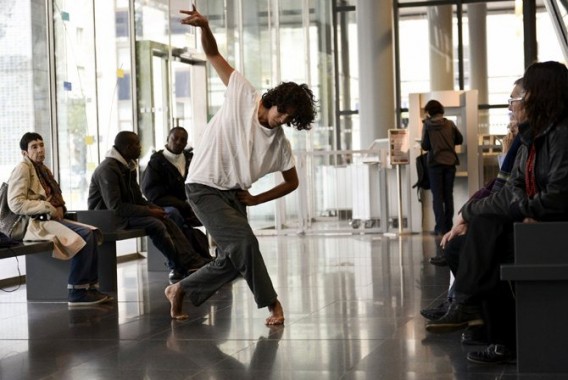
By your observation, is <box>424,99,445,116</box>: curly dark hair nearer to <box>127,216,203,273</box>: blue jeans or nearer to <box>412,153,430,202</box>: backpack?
<box>412,153,430,202</box>: backpack

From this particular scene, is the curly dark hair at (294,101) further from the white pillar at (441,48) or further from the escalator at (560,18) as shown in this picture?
the white pillar at (441,48)

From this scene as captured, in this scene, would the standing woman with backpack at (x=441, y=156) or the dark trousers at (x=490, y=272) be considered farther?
the standing woman with backpack at (x=441, y=156)

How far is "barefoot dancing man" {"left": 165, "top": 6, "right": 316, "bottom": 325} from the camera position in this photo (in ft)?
21.1

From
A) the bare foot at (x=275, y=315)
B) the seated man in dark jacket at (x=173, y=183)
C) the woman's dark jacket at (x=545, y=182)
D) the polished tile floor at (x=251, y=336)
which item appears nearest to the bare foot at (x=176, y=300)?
the polished tile floor at (x=251, y=336)

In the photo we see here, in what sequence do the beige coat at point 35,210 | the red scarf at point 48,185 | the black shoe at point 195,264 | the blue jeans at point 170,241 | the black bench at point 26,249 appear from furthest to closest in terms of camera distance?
1. the black shoe at point 195,264
2. the blue jeans at point 170,241
3. the red scarf at point 48,185
4. the beige coat at point 35,210
5. the black bench at point 26,249

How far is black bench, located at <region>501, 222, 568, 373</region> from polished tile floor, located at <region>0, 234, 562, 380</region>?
0.12m

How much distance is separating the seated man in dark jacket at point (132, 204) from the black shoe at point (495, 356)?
4749mm

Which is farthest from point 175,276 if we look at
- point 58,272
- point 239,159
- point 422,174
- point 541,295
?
point 422,174

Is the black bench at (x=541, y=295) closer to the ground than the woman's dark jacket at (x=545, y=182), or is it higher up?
closer to the ground

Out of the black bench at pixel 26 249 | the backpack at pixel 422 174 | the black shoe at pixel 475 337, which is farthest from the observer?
the backpack at pixel 422 174

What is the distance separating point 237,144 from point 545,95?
7.22ft

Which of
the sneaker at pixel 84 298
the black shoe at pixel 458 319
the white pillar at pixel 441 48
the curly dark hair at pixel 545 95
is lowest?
the sneaker at pixel 84 298

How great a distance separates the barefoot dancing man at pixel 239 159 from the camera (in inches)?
253

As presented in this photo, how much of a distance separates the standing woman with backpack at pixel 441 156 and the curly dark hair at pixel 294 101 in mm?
8097
